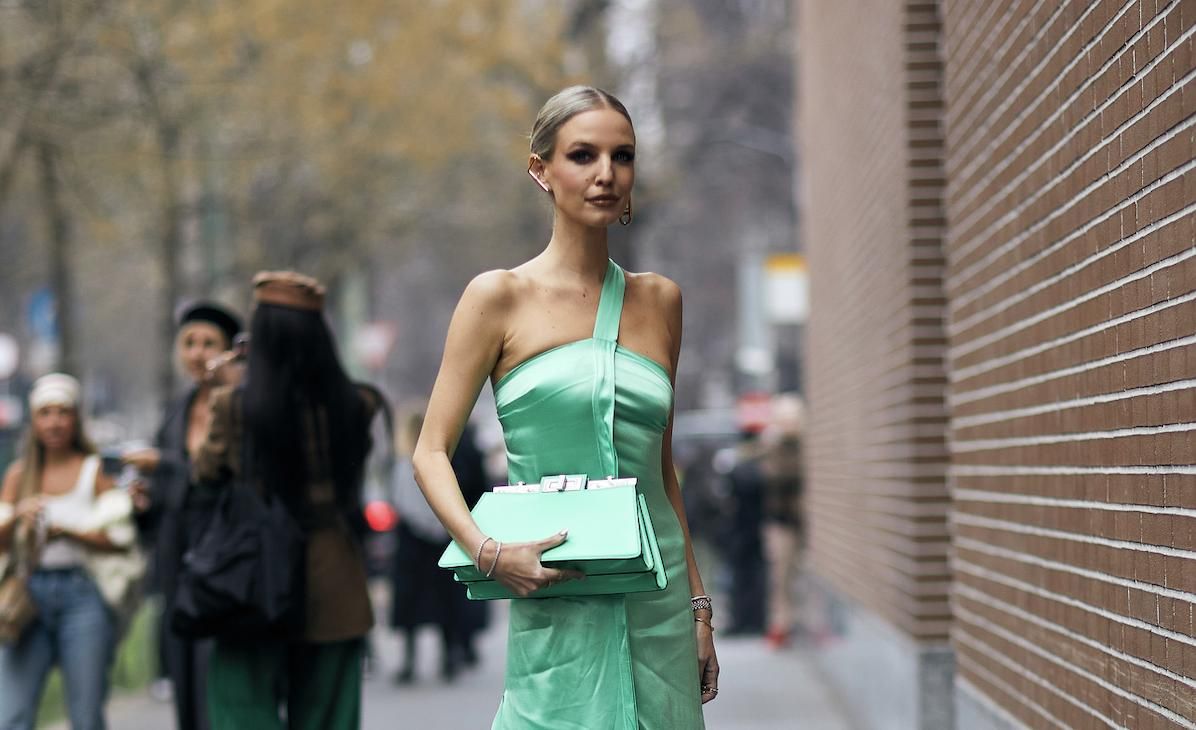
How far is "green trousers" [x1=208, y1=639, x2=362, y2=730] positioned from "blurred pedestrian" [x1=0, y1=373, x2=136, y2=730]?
164 centimetres

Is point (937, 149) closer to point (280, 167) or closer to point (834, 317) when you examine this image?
→ point (834, 317)

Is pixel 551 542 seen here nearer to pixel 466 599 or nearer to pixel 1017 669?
pixel 1017 669

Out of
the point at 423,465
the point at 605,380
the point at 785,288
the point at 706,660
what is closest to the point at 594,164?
the point at 605,380

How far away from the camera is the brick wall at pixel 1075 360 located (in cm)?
380

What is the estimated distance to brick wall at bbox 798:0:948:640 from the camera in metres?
7.77

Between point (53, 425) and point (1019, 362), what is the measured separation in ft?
13.7

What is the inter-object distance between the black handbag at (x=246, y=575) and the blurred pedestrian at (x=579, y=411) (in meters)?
2.12

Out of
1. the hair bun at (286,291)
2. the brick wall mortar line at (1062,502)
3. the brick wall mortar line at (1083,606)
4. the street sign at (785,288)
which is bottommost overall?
the brick wall mortar line at (1083,606)

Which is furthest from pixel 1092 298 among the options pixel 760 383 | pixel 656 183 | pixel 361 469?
pixel 760 383

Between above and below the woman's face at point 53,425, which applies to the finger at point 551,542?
below

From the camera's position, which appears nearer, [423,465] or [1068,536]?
[423,465]

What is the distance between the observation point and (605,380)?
367 centimetres

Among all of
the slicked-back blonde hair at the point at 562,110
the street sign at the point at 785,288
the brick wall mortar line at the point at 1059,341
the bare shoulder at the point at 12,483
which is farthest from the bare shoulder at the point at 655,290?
the street sign at the point at 785,288

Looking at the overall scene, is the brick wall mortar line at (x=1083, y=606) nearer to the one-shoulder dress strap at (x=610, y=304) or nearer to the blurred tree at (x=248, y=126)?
the one-shoulder dress strap at (x=610, y=304)
